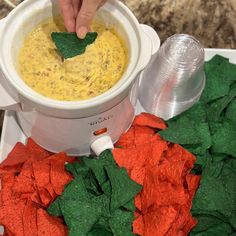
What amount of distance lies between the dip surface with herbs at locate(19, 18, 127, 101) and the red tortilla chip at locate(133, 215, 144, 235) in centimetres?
21

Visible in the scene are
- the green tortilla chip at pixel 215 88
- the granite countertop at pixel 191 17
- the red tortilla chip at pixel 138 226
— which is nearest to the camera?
the red tortilla chip at pixel 138 226

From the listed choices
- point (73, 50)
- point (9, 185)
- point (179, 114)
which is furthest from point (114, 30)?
point (9, 185)

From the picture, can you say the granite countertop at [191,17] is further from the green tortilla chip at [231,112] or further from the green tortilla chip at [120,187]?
the green tortilla chip at [120,187]

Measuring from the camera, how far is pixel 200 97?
0.92 m

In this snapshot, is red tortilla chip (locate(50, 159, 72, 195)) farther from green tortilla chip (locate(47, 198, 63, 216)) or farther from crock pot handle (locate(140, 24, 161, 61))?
crock pot handle (locate(140, 24, 161, 61))

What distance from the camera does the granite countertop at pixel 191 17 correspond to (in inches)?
40.7

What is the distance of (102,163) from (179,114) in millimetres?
174

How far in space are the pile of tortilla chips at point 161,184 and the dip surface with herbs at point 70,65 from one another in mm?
130

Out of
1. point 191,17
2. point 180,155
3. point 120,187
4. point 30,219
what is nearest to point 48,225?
point 30,219

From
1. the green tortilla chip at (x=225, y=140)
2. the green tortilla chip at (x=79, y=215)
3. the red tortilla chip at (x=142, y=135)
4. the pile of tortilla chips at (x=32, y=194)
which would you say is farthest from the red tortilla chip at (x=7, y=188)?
the green tortilla chip at (x=225, y=140)

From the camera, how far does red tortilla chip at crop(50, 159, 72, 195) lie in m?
0.82

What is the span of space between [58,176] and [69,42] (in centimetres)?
22

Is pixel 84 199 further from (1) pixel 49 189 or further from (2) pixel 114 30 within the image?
(2) pixel 114 30

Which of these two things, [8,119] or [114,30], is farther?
[8,119]
